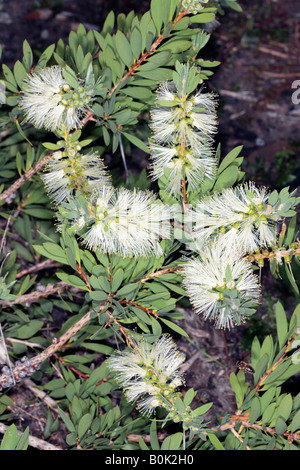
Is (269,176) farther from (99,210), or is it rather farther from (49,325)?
(99,210)

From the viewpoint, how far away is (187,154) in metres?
1.53

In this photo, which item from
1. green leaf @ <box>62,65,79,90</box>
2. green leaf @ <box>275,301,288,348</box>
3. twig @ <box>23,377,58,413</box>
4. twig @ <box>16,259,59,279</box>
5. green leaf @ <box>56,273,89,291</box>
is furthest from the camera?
twig @ <box>16,259,59,279</box>

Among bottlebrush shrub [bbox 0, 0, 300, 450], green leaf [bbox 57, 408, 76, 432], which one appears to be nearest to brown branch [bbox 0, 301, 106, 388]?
bottlebrush shrub [bbox 0, 0, 300, 450]

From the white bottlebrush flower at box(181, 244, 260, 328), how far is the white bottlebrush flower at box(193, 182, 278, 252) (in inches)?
1.7

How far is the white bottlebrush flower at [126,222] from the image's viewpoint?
1.41 metres

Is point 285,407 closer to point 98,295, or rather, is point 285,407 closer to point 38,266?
point 98,295

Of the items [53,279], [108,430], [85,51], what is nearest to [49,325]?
[53,279]

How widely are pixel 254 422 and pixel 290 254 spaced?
0.56m

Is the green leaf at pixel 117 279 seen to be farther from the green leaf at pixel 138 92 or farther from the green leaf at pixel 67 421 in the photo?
the green leaf at pixel 138 92

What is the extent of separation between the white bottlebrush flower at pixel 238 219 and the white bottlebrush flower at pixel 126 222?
4.7 inches

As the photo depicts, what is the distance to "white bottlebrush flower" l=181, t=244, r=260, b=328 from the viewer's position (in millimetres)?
1438

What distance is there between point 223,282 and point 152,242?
23cm

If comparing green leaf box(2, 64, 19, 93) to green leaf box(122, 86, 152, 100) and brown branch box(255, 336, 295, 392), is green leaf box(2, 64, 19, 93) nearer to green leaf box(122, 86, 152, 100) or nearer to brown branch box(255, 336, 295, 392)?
green leaf box(122, 86, 152, 100)

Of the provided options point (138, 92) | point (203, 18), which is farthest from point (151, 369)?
point (203, 18)
